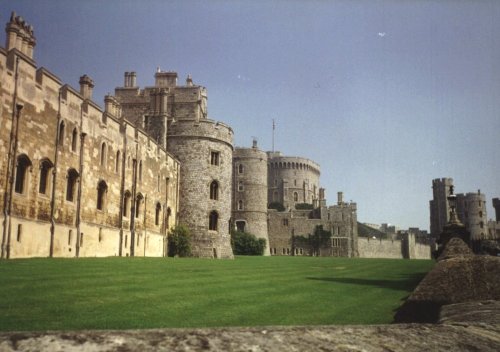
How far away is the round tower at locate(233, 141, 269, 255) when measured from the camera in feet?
219

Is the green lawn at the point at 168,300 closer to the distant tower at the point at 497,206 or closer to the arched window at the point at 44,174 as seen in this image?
the arched window at the point at 44,174

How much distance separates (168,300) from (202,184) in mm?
28130

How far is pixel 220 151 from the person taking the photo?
39062 millimetres

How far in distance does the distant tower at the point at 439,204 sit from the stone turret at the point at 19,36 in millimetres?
88183

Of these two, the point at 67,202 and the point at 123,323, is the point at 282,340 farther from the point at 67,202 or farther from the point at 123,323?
the point at 67,202

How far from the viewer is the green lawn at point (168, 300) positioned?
291 inches

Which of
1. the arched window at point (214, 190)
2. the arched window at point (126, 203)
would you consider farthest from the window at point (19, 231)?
the arched window at point (214, 190)

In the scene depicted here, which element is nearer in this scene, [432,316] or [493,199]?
[432,316]

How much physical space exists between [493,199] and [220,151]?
76.0 m

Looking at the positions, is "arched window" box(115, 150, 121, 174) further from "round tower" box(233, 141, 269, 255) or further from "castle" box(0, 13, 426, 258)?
"round tower" box(233, 141, 269, 255)

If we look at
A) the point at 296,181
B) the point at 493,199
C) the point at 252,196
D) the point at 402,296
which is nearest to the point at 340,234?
the point at 252,196

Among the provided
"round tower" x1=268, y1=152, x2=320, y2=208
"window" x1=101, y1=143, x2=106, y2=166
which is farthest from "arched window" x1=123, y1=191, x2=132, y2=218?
"round tower" x1=268, y1=152, x2=320, y2=208

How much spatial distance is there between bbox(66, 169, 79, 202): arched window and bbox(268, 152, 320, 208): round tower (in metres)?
83.1

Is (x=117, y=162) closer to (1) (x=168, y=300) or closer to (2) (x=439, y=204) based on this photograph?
(1) (x=168, y=300)
